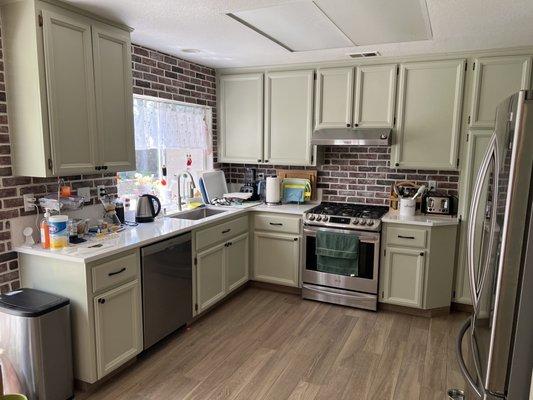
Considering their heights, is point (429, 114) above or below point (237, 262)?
above

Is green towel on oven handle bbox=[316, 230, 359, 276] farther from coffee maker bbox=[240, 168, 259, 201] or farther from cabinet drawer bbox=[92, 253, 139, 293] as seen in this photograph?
cabinet drawer bbox=[92, 253, 139, 293]

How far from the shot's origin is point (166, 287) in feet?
9.38

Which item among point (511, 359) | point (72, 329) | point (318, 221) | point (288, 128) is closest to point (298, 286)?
point (318, 221)

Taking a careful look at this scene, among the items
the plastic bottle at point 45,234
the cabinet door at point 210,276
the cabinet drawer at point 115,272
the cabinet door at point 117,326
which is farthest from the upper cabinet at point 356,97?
the plastic bottle at point 45,234

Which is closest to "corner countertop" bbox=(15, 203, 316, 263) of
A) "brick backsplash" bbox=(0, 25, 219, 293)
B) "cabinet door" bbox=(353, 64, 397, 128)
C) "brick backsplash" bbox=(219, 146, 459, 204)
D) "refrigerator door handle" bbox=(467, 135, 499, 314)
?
"brick backsplash" bbox=(0, 25, 219, 293)

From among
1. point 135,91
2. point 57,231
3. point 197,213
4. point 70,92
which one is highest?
point 135,91

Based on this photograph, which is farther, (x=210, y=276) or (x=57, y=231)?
(x=210, y=276)

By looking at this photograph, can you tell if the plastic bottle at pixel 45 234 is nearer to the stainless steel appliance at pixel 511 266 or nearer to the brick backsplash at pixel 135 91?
the brick backsplash at pixel 135 91

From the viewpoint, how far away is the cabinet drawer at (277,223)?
383 cm

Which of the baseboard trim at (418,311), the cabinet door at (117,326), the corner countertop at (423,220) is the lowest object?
the baseboard trim at (418,311)

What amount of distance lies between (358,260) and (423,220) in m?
0.68

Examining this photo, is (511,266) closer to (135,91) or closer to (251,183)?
(135,91)

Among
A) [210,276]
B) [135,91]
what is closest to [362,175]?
[210,276]

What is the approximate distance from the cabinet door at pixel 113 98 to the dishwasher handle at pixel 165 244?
62 cm
